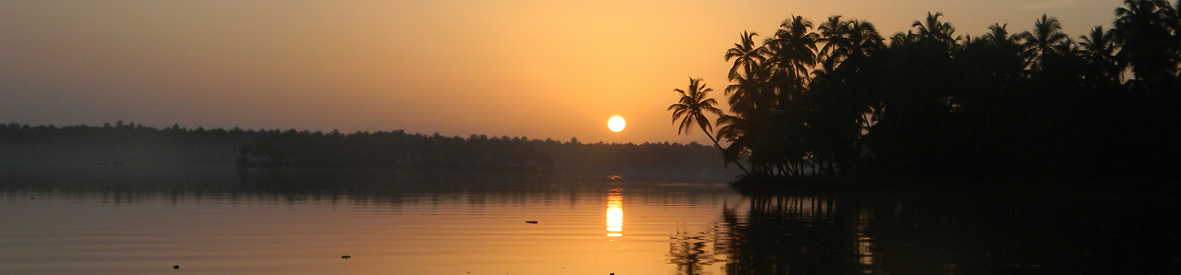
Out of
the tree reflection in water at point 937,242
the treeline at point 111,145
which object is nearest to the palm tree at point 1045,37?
the tree reflection in water at point 937,242

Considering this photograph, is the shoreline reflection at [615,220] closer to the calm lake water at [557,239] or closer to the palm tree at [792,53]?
the calm lake water at [557,239]

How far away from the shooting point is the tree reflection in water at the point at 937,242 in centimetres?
1236

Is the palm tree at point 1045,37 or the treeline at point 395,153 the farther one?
the treeline at point 395,153

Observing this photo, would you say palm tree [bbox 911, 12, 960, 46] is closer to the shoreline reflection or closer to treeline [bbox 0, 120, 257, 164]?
the shoreline reflection

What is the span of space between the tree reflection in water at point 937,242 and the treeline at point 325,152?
95.5 meters

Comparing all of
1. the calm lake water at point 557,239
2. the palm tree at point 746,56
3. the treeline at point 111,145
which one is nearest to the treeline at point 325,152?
the treeline at point 111,145

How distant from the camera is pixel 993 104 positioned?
4256 centimetres

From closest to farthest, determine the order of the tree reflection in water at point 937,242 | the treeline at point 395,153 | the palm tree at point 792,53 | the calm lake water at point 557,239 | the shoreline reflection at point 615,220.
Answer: the calm lake water at point 557,239 → the tree reflection in water at point 937,242 → the shoreline reflection at point 615,220 → the palm tree at point 792,53 → the treeline at point 395,153

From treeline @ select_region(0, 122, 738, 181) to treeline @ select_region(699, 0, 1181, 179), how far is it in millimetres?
71704

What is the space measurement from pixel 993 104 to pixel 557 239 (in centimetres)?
3353

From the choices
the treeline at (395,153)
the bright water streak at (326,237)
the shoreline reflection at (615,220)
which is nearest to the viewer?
the bright water streak at (326,237)

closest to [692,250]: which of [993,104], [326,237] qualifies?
[326,237]

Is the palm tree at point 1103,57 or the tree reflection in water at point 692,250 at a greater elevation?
the palm tree at point 1103,57

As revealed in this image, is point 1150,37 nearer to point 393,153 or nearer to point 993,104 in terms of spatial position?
point 993,104
